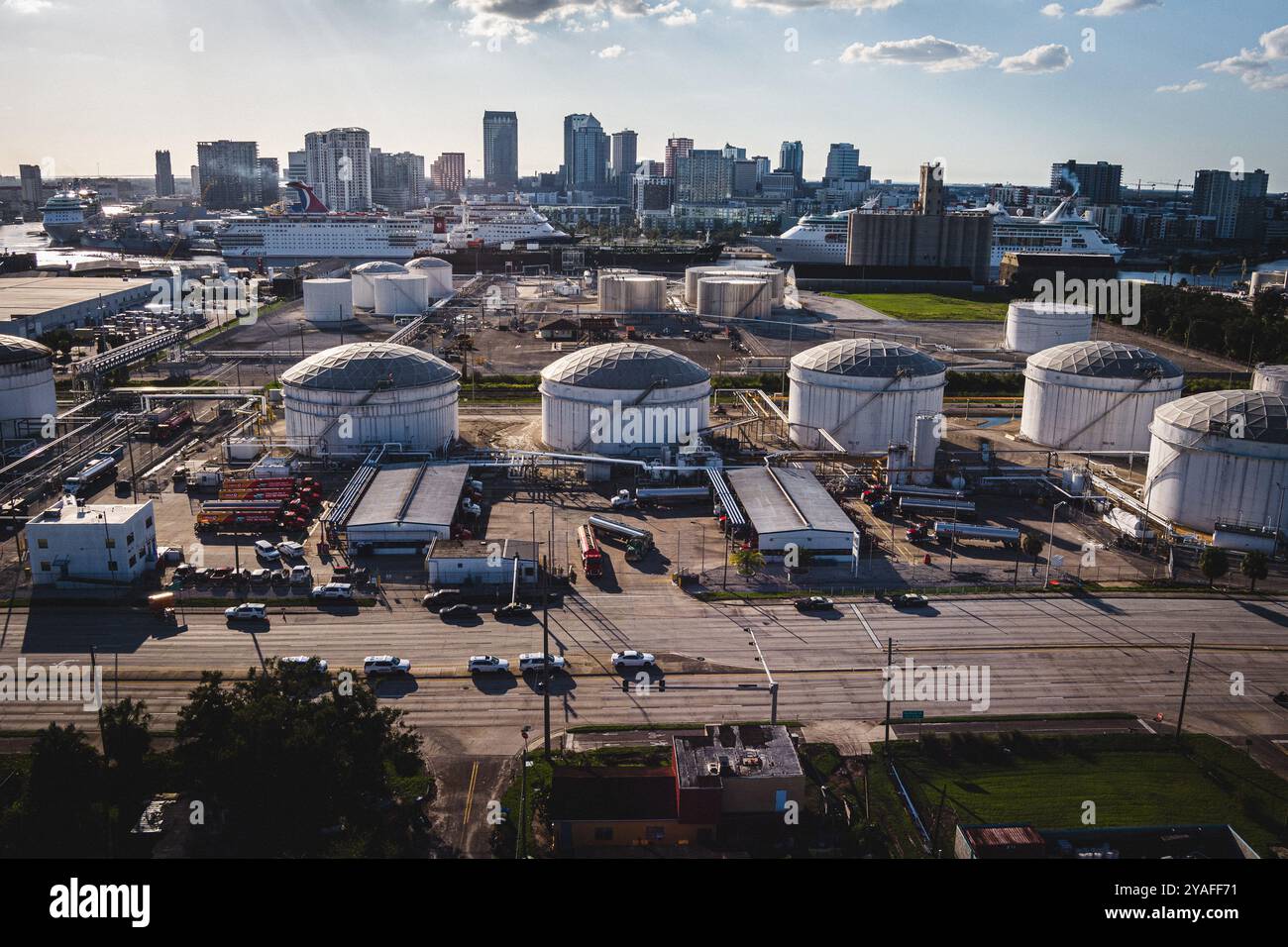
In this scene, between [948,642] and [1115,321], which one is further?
[1115,321]

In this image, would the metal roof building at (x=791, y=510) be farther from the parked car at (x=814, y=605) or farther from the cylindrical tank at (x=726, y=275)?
the cylindrical tank at (x=726, y=275)

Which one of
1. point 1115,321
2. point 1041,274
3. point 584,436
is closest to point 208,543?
point 584,436

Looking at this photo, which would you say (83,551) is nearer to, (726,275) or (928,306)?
(726,275)

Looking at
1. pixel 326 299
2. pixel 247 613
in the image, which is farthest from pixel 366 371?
pixel 326 299

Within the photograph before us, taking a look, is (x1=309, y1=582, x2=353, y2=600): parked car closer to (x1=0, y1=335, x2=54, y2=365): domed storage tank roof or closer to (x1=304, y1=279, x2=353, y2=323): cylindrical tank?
(x1=0, y1=335, x2=54, y2=365): domed storage tank roof

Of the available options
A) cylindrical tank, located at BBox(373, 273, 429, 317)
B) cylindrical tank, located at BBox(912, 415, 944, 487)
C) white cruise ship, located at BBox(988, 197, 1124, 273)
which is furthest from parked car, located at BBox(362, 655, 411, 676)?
white cruise ship, located at BBox(988, 197, 1124, 273)

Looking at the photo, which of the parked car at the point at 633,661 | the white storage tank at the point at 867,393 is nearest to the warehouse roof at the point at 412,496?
the parked car at the point at 633,661
